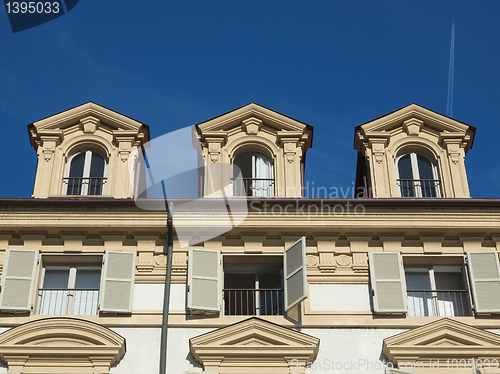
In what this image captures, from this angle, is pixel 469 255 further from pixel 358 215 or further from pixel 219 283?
pixel 219 283

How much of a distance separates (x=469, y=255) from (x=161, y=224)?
6.87m

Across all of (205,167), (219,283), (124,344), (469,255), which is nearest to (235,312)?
(219,283)

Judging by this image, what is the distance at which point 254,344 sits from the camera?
1773 centimetres

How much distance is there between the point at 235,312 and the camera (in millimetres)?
18719

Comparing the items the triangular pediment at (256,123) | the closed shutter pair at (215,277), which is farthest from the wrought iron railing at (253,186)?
the closed shutter pair at (215,277)

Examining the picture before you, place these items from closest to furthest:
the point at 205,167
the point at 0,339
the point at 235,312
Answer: the point at 0,339
the point at 235,312
the point at 205,167

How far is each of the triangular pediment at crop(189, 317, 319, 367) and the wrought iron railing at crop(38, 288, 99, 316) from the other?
2.50m

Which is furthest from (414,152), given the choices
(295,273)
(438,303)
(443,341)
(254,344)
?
(254,344)

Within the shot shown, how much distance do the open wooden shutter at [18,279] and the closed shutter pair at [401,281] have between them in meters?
7.36

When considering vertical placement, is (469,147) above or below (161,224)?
above

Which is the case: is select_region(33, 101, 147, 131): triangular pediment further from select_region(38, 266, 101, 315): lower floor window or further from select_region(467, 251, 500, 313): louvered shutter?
select_region(467, 251, 500, 313): louvered shutter

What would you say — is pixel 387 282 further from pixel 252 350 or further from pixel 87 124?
pixel 87 124

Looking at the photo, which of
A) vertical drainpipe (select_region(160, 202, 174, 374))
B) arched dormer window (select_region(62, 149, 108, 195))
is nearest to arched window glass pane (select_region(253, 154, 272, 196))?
vertical drainpipe (select_region(160, 202, 174, 374))

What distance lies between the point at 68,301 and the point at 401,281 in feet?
23.7
